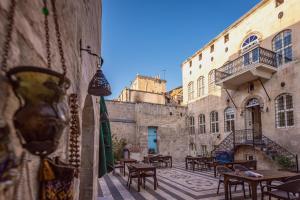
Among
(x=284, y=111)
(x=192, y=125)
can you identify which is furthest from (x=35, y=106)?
(x=192, y=125)

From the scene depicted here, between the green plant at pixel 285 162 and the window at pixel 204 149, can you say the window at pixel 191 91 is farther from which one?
the green plant at pixel 285 162

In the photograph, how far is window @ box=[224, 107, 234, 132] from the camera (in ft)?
45.6

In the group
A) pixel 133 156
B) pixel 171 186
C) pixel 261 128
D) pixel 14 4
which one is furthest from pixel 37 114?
pixel 133 156

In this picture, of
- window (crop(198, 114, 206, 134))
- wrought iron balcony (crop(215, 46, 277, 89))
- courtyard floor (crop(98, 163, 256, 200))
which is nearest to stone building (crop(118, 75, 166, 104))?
window (crop(198, 114, 206, 134))

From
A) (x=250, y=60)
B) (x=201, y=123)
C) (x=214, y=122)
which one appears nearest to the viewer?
(x=250, y=60)

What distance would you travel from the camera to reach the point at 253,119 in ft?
41.3

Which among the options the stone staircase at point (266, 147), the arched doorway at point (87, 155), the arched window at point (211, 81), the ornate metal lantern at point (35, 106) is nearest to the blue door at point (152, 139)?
the stone staircase at point (266, 147)

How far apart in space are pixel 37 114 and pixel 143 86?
78.6 feet

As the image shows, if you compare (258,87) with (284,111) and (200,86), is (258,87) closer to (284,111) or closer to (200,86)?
(284,111)

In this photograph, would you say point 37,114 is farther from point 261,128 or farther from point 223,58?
point 223,58

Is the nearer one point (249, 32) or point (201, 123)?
point (249, 32)

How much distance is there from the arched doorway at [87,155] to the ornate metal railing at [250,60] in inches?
397

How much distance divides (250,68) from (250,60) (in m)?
1.01

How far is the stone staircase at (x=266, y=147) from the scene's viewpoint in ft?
31.0
